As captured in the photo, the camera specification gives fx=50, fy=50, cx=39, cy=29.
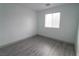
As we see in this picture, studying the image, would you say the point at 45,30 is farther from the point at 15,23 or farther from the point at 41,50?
the point at 15,23

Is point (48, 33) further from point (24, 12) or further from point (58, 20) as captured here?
point (24, 12)

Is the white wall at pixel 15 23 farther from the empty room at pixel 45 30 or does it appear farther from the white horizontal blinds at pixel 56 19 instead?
the white horizontal blinds at pixel 56 19

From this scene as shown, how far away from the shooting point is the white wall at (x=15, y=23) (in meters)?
1.95

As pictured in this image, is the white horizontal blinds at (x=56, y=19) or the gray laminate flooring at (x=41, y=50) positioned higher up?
the white horizontal blinds at (x=56, y=19)

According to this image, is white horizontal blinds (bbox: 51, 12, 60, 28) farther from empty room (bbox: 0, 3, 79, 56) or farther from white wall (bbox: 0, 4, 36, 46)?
white wall (bbox: 0, 4, 36, 46)

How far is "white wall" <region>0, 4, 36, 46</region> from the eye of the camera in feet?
6.41

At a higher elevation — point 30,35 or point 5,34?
point 5,34

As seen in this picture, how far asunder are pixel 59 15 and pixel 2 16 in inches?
87.0

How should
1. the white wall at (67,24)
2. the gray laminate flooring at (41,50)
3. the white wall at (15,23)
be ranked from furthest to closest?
the white wall at (15,23)
the white wall at (67,24)
the gray laminate flooring at (41,50)

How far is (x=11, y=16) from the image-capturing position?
218cm

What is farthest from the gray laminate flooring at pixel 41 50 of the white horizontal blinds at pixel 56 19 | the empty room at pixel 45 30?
the white horizontal blinds at pixel 56 19

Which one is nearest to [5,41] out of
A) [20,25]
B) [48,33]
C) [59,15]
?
[20,25]

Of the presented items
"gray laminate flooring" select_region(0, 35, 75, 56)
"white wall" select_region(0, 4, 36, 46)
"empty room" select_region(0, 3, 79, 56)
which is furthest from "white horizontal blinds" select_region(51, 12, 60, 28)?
"white wall" select_region(0, 4, 36, 46)

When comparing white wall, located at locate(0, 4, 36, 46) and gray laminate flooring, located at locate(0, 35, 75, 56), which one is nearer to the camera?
gray laminate flooring, located at locate(0, 35, 75, 56)
